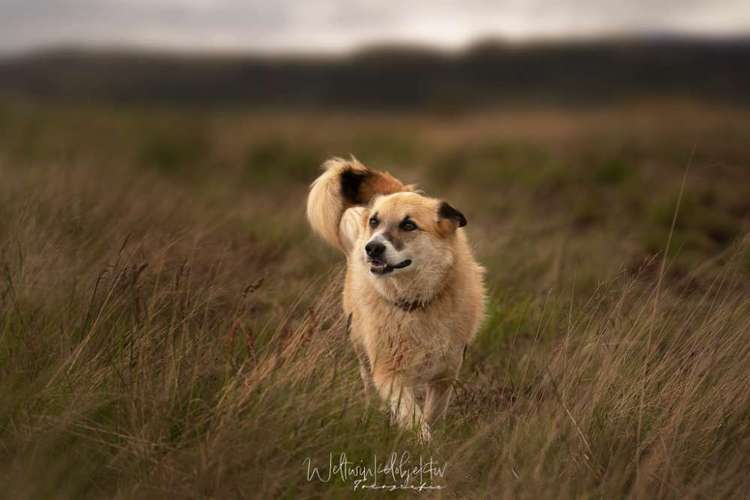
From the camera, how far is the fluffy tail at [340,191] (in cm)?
500

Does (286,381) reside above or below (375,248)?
below

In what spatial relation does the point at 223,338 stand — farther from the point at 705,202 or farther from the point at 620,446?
the point at 705,202

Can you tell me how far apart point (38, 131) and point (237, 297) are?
1672cm

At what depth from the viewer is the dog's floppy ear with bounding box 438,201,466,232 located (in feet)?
13.9

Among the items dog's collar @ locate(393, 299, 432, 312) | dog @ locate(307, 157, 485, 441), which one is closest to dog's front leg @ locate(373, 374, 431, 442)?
dog @ locate(307, 157, 485, 441)

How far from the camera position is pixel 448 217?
13.9 ft

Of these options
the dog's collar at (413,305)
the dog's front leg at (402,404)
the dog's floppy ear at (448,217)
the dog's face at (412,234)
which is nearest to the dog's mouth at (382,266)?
the dog's face at (412,234)

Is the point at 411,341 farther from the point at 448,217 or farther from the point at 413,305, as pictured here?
the point at 448,217

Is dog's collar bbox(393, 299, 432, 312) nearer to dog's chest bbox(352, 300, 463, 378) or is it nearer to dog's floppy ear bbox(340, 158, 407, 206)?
dog's chest bbox(352, 300, 463, 378)

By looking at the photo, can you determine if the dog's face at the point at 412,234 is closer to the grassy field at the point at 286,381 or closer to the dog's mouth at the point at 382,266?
the dog's mouth at the point at 382,266

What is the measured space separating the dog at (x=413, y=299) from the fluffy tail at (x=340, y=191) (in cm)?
45

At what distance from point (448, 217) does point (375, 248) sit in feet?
1.85

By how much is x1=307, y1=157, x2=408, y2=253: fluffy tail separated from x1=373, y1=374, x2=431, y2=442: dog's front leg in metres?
1.49

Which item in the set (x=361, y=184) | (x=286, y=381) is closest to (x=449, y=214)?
(x=361, y=184)
